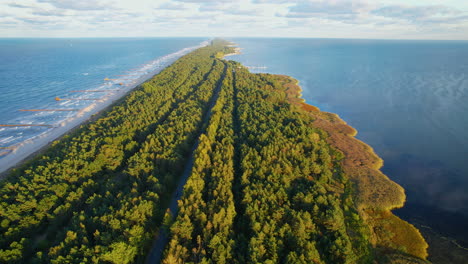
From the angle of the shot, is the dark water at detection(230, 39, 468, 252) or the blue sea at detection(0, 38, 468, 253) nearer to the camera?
the dark water at detection(230, 39, 468, 252)

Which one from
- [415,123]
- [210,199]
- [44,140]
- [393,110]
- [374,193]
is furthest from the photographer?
[393,110]

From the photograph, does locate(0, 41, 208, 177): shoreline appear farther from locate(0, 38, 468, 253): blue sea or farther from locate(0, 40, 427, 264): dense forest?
locate(0, 40, 427, 264): dense forest

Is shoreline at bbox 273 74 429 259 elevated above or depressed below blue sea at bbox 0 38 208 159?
below

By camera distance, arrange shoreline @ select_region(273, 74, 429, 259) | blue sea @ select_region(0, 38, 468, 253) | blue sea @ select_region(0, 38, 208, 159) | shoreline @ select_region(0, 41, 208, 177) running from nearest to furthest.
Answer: shoreline @ select_region(273, 74, 429, 259), blue sea @ select_region(0, 38, 468, 253), shoreline @ select_region(0, 41, 208, 177), blue sea @ select_region(0, 38, 208, 159)

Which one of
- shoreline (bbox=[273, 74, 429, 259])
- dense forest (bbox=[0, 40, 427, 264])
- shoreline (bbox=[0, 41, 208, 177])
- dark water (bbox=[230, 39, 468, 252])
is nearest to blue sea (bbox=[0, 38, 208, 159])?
shoreline (bbox=[0, 41, 208, 177])

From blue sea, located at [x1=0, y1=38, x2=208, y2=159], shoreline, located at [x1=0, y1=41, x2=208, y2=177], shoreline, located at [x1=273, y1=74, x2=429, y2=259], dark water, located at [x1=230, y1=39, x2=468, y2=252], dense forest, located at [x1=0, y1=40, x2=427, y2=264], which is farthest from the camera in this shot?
blue sea, located at [x1=0, y1=38, x2=208, y2=159]

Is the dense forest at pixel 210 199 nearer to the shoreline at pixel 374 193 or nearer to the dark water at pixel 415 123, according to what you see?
the shoreline at pixel 374 193

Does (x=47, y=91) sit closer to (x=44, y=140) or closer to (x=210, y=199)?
(x=44, y=140)

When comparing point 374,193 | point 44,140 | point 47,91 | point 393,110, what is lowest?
point 374,193

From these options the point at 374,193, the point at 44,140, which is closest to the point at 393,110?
the point at 374,193
